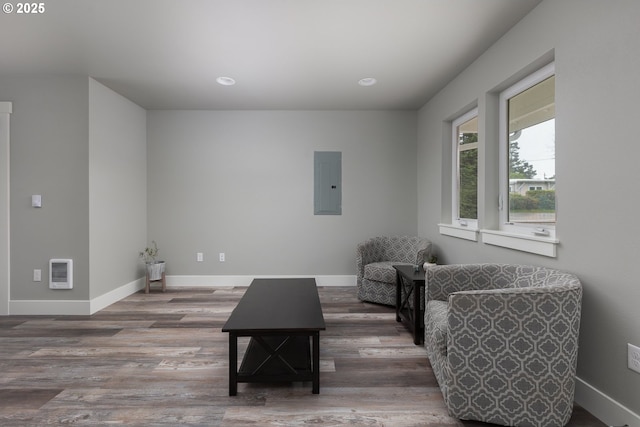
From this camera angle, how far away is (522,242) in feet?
7.73

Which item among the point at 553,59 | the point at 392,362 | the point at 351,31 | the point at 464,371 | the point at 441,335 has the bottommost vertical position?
the point at 392,362

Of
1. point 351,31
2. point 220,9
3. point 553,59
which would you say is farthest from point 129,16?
point 553,59

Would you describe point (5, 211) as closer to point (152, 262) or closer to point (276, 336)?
point (152, 262)

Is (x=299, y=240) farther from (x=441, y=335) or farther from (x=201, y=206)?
(x=441, y=335)

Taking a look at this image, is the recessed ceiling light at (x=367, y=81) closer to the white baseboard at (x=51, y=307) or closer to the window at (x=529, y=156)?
the window at (x=529, y=156)

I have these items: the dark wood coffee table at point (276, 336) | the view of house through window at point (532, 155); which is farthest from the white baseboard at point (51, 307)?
the view of house through window at point (532, 155)

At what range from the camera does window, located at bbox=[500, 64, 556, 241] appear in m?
2.30

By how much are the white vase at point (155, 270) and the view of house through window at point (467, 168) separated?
3926 mm

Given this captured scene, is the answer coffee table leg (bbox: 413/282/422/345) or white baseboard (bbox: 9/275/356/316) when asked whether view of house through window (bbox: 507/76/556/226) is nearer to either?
coffee table leg (bbox: 413/282/422/345)

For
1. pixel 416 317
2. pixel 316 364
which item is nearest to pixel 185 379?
pixel 316 364

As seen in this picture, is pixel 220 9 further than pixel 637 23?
Yes

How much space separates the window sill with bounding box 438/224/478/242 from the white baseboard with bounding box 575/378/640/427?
1.41m

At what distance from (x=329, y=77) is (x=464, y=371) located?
2.94 meters

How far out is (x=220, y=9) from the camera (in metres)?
2.26
